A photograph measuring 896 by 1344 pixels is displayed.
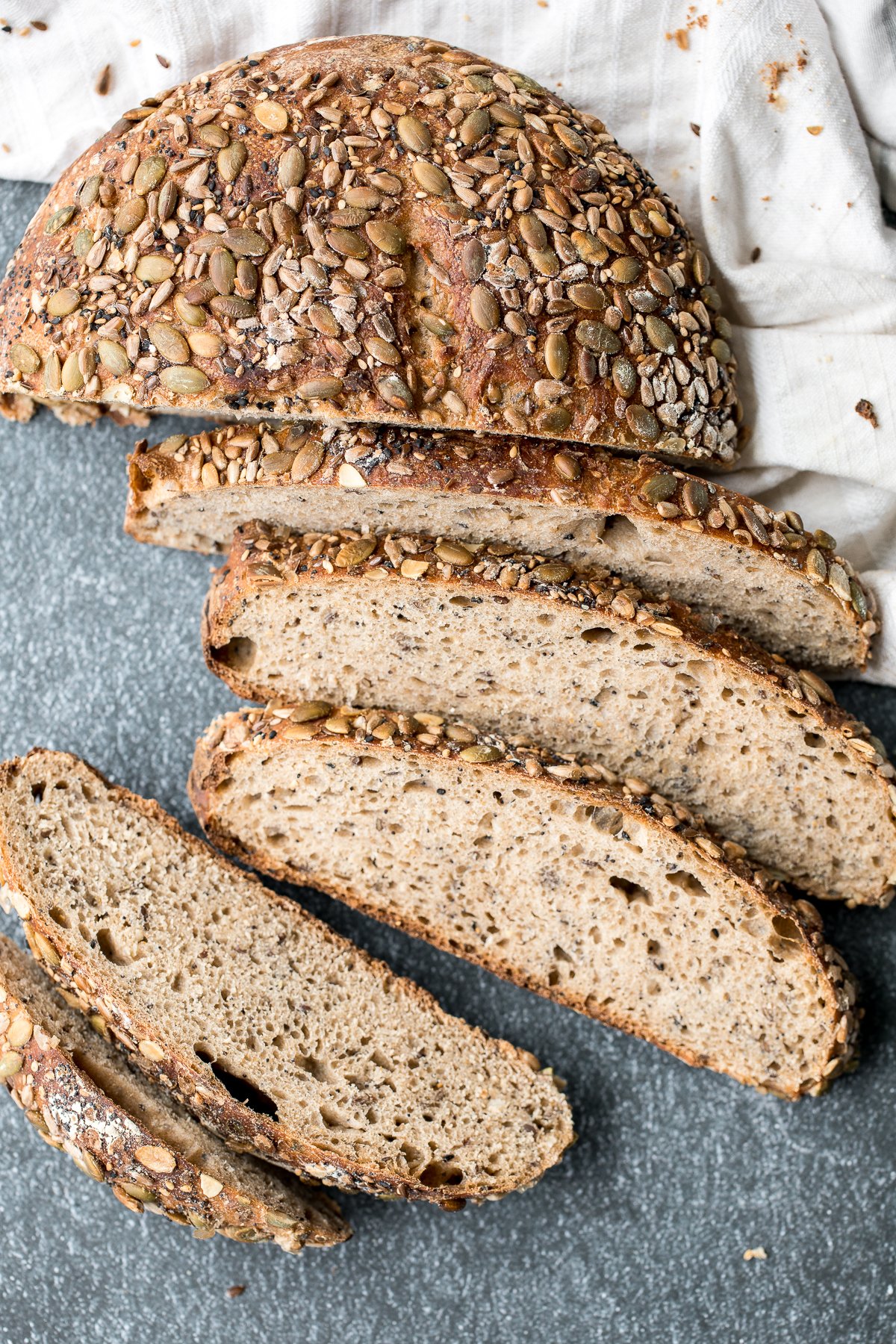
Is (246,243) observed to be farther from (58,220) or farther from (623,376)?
(623,376)

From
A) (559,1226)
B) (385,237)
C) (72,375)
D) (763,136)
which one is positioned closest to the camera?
(385,237)

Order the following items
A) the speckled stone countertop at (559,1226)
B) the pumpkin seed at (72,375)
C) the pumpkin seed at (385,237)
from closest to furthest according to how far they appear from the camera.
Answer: the pumpkin seed at (385,237), the pumpkin seed at (72,375), the speckled stone countertop at (559,1226)

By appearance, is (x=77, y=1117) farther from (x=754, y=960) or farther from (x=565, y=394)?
(x=565, y=394)

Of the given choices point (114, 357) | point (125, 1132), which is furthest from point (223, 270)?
point (125, 1132)

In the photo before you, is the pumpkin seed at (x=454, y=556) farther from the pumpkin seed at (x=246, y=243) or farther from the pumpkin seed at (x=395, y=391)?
the pumpkin seed at (x=246, y=243)

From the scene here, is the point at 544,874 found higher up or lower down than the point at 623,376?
lower down

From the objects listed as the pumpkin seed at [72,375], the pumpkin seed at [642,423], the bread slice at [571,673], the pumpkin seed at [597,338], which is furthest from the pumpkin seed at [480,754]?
the pumpkin seed at [72,375]

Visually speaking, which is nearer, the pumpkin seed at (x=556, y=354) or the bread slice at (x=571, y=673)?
the pumpkin seed at (x=556, y=354)
